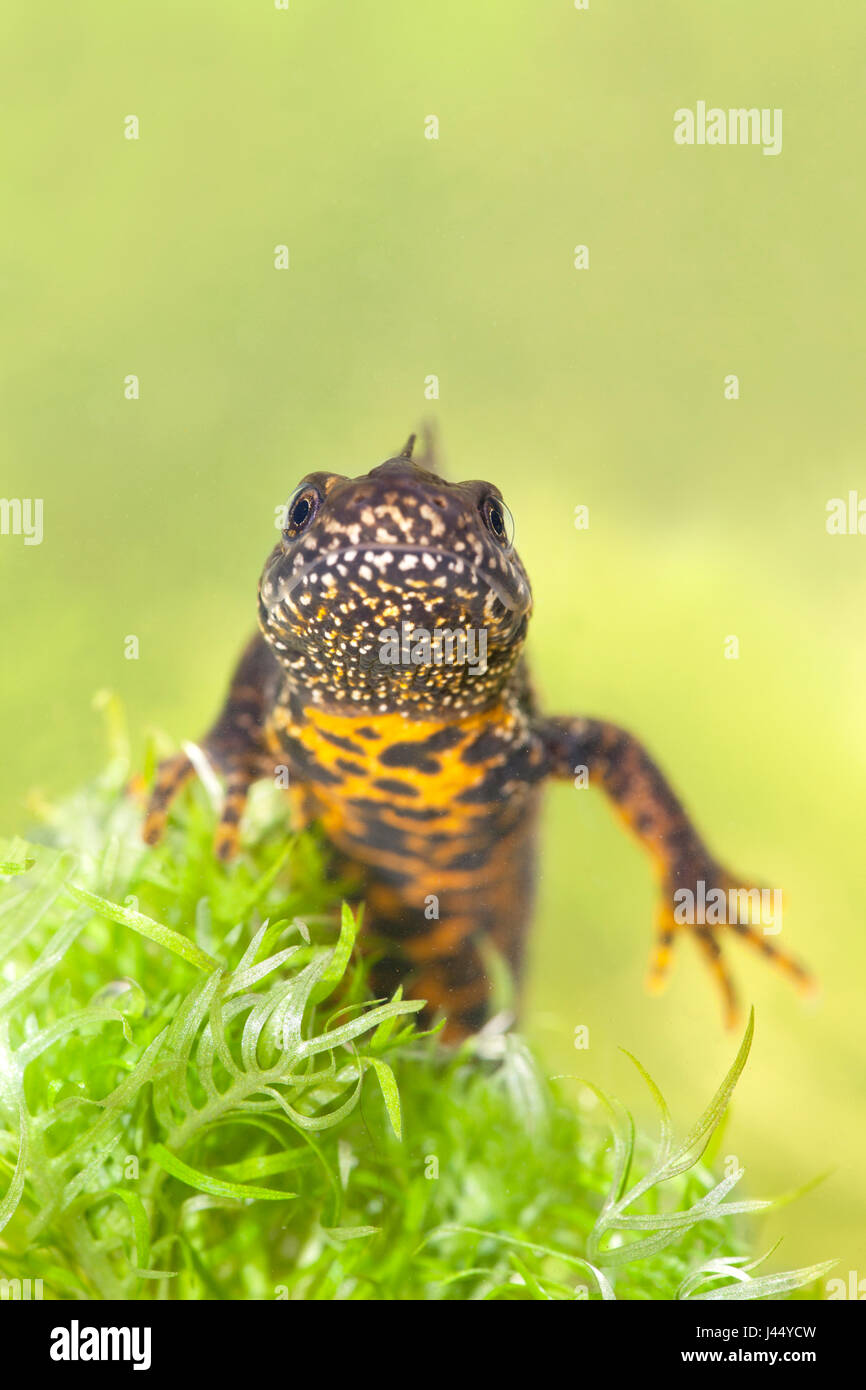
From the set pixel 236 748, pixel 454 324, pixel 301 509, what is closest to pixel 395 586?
pixel 301 509

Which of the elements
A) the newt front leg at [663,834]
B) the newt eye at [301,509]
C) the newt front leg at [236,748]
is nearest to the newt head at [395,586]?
the newt eye at [301,509]

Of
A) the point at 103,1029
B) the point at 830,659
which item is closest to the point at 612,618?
the point at 830,659

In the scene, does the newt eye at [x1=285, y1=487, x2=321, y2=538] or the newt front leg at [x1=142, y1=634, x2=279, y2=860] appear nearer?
the newt eye at [x1=285, y1=487, x2=321, y2=538]

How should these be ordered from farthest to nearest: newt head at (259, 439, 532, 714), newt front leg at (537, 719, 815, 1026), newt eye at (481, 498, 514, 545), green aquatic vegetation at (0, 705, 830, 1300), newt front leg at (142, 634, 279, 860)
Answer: newt front leg at (537, 719, 815, 1026) → newt front leg at (142, 634, 279, 860) → newt eye at (481, 498, 514, 545) → newt head at (259, 439, 532, 714) → green aquatic vegetation at (0, 705, 830, 1300)

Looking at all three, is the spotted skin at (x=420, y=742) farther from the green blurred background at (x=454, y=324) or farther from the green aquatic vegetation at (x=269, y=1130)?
the green blurred background at (x=454, y=324)

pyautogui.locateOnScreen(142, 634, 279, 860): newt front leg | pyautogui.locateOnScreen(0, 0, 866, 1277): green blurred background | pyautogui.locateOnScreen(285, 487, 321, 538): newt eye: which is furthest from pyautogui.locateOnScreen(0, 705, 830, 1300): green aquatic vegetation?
pyautogui.locateOnScreen(285, 487, 321, 538): newt eye

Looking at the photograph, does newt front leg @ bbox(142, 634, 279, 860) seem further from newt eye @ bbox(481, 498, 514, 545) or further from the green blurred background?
newt eye @ bbox(481, 498, 514, 545)
